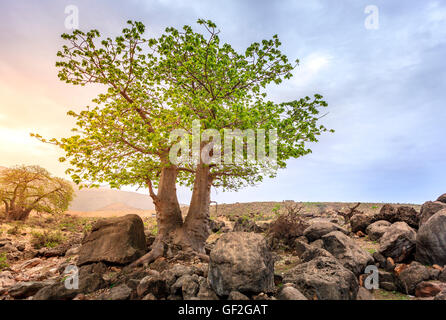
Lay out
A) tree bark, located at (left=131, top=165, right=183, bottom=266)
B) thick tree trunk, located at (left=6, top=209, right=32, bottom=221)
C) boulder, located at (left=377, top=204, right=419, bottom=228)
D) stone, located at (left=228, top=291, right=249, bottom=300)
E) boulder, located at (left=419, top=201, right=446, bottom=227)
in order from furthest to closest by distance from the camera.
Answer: thick tree trunk, located at (left=6, top=209, right=32, bottom=221) < boulder, located at (left=377, top=204, right=419, bottom=228) < tree bark, located at (left=131, top=165, right=183, bottom=266) < boulder, located at (left=419, top=201, right=446, bottom=227) < stone, located at (left=228, top=291, right=249, bottom=300)

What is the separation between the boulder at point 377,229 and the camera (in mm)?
11906

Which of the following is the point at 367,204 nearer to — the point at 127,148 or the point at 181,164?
the point at 181,164

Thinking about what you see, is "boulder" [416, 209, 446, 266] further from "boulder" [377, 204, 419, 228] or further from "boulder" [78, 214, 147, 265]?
Answer: "boulder" [78, 214, 147, 265]

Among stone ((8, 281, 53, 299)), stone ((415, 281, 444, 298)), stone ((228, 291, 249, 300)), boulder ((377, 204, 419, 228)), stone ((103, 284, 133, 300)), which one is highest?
boulder ((377, 204, 419, 228))

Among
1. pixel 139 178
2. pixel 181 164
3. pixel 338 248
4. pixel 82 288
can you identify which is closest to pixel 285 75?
pixel 181 164

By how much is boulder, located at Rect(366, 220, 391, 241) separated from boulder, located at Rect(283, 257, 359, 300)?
284 inches

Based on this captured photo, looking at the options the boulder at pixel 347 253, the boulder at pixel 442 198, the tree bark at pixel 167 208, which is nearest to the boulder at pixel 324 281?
the boulder at pixel 347 253

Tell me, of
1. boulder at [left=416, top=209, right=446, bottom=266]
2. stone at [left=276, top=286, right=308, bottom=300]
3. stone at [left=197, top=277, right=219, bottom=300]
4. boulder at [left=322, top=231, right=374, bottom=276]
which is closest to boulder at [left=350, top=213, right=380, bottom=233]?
boulder at [left=416, top=209, right=446, bottom=266]

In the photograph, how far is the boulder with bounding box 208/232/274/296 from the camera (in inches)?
211

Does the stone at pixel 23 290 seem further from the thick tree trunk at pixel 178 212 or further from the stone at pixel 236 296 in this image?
the stone at pixel 236 296

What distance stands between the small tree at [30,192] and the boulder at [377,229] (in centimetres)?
2832

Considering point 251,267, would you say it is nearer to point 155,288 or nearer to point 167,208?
point 155,288

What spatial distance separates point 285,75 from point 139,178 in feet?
28.4

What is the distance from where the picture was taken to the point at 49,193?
83.8 ft
